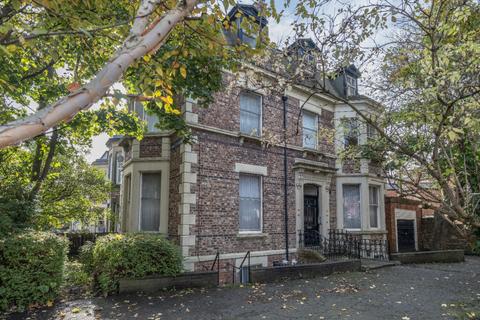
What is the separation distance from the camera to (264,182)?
1300 centimetres

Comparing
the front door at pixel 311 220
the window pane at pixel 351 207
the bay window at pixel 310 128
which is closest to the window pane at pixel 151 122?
the bay window at pixel 310 128

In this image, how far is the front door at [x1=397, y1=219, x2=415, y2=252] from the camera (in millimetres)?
19625

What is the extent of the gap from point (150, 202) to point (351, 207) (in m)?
9.24

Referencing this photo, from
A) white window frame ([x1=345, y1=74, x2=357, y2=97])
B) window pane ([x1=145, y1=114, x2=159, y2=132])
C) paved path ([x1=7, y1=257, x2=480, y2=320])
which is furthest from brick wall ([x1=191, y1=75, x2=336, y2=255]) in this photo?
white window frame ([x1=345, y1=74, x2=357, y2=97])

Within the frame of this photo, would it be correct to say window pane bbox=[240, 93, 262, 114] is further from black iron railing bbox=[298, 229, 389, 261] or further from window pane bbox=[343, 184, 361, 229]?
window pane bbox=[343, 184, 361, 229]

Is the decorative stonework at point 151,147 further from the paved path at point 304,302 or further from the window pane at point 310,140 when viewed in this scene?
the window pane at point 310,140

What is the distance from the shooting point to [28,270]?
6957mm

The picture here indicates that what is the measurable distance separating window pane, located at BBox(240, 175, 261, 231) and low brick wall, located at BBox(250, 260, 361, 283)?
263 centimetres

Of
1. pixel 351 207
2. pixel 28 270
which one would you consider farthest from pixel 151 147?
pixel 351 207

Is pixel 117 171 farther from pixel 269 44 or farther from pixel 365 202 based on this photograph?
pixel 269 44

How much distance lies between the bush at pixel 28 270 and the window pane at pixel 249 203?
21.1 feet

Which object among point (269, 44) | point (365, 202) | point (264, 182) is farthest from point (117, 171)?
point (269, 44)

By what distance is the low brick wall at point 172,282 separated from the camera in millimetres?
7922

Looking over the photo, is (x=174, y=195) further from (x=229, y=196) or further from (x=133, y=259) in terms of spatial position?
(x=133, y=259)
